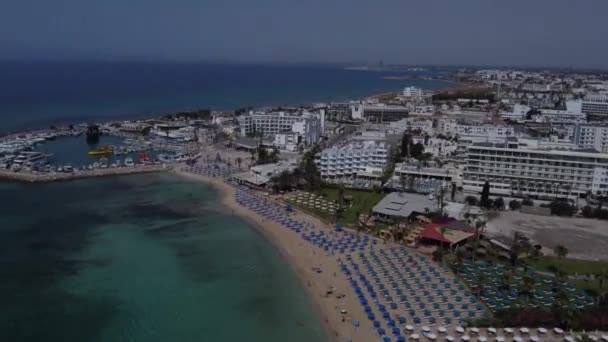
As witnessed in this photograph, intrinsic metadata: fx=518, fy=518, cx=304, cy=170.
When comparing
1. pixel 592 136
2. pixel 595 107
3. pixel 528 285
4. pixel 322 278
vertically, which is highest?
pixel 595 107

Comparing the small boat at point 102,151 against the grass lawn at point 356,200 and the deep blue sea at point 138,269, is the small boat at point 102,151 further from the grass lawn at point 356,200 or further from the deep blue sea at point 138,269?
the grass lawn at point 356,200

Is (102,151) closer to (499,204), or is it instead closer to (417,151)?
(417,151)

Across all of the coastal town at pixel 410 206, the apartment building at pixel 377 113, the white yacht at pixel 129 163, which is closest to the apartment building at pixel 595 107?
the coastal town at pixel 410 206

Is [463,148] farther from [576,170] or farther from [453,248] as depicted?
[453,248]

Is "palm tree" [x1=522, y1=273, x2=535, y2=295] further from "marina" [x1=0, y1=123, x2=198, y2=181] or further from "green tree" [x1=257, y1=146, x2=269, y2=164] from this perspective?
"marina" [x1=0, y1=123, x2=198, y2=181]

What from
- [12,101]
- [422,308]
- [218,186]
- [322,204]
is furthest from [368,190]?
[12,101]

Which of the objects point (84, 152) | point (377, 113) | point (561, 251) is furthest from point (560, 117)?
point (84, 152)
